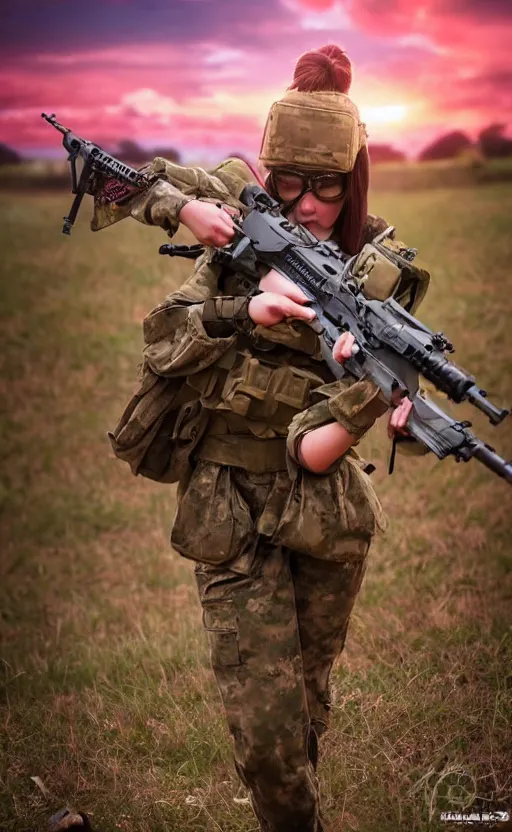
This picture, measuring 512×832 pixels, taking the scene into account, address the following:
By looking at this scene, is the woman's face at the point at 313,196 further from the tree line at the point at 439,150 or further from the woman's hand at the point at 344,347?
the tree line at the point at 439,150

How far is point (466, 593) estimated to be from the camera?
6137 millimetres

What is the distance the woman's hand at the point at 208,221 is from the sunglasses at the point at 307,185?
30cm

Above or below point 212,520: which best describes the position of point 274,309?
above

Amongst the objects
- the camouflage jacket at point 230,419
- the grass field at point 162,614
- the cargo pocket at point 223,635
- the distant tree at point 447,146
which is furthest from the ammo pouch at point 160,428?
the distant tree at point 447,146

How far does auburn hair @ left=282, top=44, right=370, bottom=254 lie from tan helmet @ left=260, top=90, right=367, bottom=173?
0.05 meters

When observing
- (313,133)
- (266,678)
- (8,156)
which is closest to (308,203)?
(313,133)

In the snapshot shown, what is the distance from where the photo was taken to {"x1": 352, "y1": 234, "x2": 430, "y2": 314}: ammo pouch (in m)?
3.37

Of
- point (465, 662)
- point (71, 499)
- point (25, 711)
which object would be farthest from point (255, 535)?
point (71, 499)

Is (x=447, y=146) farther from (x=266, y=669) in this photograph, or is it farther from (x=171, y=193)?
(x=266, y=669)

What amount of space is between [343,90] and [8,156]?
9.28 meters

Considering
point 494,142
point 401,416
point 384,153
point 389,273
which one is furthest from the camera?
point 494,142

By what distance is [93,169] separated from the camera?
3.76m

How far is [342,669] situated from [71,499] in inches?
154

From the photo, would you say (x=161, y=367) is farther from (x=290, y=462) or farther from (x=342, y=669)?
(x=342, y=669)
